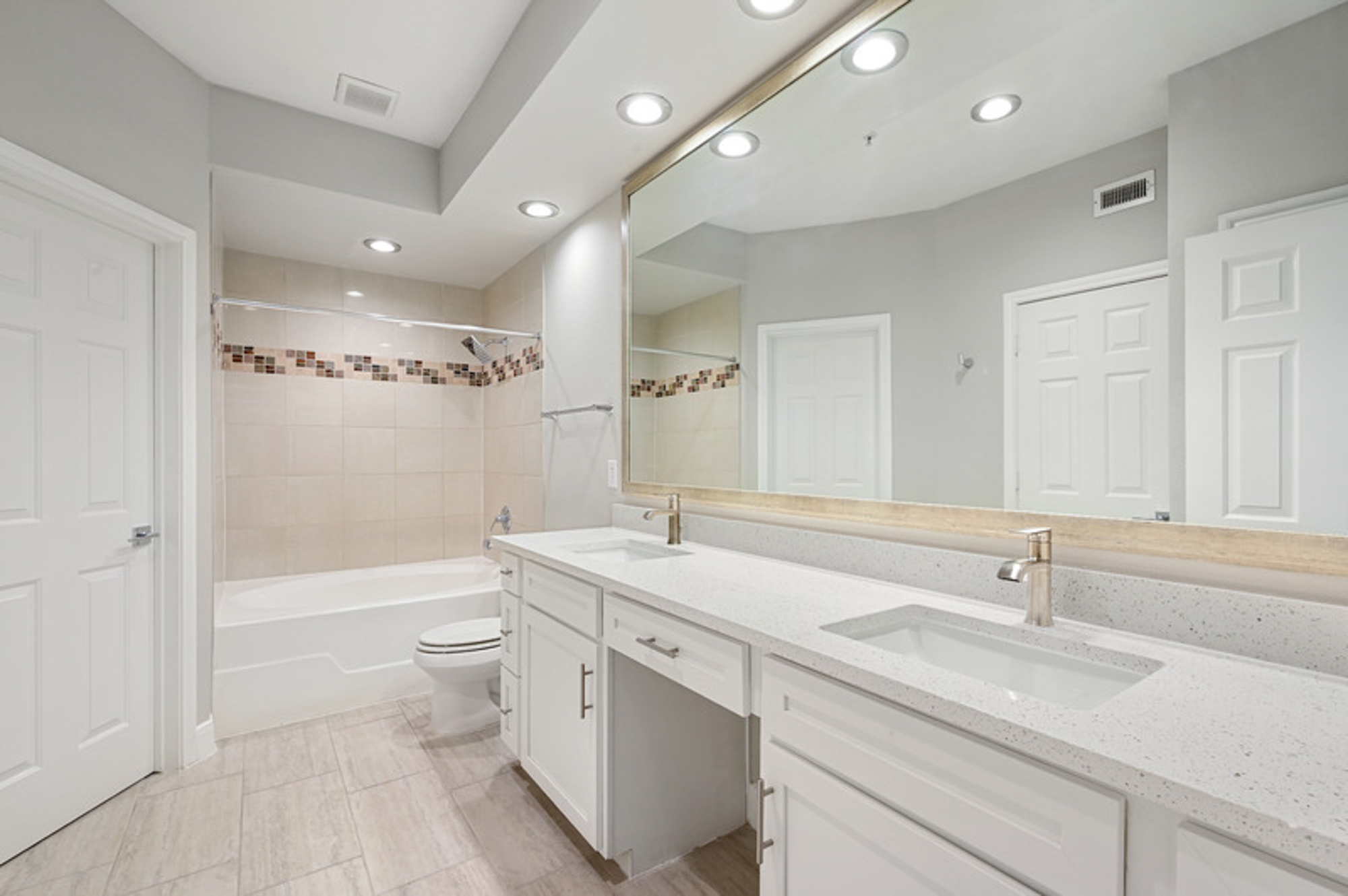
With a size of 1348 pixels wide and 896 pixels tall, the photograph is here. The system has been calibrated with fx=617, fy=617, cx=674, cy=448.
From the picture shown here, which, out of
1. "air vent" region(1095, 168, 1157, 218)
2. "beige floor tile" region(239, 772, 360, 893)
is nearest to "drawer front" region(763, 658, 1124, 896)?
"air vent" region(1095, 168, 1157, 218)

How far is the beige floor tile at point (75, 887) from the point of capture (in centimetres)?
160

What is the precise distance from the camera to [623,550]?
89.5 inches

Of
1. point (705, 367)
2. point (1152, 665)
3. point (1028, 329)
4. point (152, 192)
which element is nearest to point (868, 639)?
point (1152, 665)

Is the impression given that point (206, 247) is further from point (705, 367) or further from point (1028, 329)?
point (1028, 329)

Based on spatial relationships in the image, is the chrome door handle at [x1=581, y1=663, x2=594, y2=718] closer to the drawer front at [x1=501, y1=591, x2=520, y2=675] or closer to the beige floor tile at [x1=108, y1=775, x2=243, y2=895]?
the drawer front at [x1=501, y1=591, x2=520, y2=675]

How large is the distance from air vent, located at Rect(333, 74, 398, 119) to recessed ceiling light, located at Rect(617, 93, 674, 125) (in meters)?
1.06

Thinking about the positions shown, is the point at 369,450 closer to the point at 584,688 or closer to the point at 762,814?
the point at 584,688

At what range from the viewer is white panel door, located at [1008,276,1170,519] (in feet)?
3.48

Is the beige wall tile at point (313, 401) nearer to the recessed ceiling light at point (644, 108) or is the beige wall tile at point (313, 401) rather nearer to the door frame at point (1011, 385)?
the recessed ceiling light at point (644, 108)

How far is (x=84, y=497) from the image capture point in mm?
1988

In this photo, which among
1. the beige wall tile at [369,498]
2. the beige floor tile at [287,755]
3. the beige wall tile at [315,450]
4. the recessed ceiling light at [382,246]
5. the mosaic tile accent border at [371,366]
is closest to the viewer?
the beige floor tile at [287,755]

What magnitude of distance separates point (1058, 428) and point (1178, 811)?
0.75m

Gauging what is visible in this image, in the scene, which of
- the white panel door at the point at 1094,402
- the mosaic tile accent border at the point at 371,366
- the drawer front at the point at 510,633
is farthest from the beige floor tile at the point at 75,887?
the white panel door at the point at 1094,402

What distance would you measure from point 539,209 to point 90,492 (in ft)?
6.37
